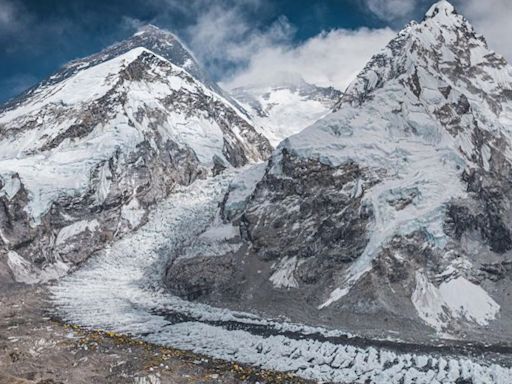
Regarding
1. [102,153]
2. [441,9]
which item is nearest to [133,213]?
[102,153]

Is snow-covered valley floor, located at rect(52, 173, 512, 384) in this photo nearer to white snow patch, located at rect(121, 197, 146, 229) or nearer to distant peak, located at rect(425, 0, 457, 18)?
white snow patch, located at rect(121, 197, 146, 229)

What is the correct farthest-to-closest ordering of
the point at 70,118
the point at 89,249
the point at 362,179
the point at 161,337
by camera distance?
the point at 70,118 < the point at 89,249 < the point at 362,179 < the point at 161,337

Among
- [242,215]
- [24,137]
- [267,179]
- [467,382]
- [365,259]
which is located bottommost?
[467,382]

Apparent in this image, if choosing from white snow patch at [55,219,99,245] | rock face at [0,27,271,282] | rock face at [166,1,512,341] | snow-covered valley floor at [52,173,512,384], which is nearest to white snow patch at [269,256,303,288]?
rock face at [166,1,512,341]

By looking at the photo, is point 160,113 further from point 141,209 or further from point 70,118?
point 141,209

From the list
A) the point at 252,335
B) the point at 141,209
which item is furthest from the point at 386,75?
the point at 252,335

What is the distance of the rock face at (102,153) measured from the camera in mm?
107750

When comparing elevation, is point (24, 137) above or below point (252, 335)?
above

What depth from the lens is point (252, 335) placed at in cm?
6719

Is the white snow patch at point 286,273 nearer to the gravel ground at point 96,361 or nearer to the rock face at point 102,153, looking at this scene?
the gravel ground at point 96,361

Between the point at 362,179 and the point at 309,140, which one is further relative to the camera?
the point at 309,140

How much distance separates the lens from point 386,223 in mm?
85750

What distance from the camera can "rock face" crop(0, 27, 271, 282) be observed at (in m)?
108

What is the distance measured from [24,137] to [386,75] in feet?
299
